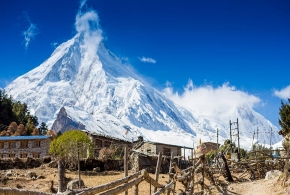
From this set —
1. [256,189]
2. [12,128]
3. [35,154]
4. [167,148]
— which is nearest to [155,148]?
[167,148]

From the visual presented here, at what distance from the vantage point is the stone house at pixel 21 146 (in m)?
40.7

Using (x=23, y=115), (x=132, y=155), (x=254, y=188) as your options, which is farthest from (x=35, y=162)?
(x=23, y=115)

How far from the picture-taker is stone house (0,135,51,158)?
40.7m

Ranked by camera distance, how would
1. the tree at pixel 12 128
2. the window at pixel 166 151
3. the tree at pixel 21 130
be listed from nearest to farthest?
1. the window at pixel 166 151
2. the tree at pixel 21 130
3. the tree at pixel 12 128

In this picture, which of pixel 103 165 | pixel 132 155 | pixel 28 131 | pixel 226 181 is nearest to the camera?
pixel 226 181

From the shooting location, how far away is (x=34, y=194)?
149 inches

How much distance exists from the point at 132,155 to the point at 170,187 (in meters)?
24.0

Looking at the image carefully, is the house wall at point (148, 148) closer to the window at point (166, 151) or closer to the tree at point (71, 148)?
the window at point (166, 151)

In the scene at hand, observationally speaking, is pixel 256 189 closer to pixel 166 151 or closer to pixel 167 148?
pixel 166 151

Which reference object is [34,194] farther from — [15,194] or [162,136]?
[162,136]

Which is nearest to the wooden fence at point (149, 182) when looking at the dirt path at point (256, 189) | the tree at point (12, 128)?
A: the dirt path at point (256, 189)

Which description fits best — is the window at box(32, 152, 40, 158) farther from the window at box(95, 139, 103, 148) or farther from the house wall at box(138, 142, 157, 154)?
the house wall at box(138, 142, 157, 154)

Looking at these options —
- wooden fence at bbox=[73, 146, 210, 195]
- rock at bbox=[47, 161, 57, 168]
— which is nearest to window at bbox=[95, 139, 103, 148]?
rock at bbox=[47, 161, 57, 168]

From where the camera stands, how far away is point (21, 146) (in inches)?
1615
